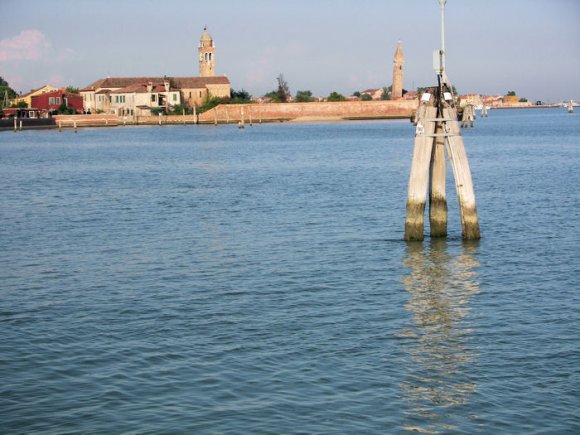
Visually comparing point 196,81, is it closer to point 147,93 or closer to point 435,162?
point 147,93

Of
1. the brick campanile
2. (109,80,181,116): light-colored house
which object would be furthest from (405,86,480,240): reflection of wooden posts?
the brick campanile

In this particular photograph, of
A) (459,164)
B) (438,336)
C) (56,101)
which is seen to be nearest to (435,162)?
(459,164)

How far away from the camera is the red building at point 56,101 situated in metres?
141

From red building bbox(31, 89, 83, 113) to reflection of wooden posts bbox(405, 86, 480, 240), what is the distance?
412 ft

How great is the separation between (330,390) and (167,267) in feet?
27.8

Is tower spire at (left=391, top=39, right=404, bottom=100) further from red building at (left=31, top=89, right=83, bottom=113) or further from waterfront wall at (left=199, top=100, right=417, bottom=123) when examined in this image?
red building at (left=31, top=89, right=83, bottom=113)

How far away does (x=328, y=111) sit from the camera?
153 meters

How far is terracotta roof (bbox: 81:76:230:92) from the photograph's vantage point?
5492 inches

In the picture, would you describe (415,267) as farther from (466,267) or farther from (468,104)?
(468,104)

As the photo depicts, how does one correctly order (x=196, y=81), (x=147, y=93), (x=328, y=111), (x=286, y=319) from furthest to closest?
1. (x=328, y=111)
2. (x=196, y=81)
3. (x=147, y=93)
4. (x=286, y=319)

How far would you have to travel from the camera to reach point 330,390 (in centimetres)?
1130

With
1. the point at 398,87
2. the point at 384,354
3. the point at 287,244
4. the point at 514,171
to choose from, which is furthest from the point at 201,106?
the point at 384,354

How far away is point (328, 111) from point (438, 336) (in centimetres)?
14050

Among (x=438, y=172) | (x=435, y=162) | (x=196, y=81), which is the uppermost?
(x=196, y=81)
